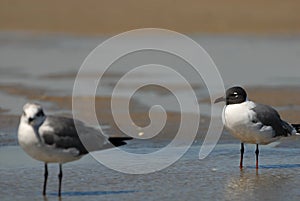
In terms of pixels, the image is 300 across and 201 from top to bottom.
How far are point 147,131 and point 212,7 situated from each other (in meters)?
15.2

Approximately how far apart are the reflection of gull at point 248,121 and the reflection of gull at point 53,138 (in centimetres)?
146

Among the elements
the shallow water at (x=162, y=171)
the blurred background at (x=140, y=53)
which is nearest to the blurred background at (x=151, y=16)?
the blurred background at (x=140, y=53)

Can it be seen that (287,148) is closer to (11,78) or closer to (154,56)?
(11,78)

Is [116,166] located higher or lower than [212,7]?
lower

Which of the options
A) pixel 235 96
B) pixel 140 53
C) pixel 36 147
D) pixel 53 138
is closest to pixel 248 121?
pixel 235 96

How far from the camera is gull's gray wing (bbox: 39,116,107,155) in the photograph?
757 centimetres

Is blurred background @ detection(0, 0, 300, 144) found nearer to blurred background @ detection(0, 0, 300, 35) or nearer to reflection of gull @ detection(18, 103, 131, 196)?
blurred background @ detection(0, 0, 300, 35)

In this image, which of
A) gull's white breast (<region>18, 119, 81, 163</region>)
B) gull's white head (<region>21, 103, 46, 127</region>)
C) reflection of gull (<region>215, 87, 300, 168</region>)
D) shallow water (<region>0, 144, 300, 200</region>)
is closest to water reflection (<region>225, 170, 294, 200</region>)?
shallow water (<region>0, 144, 300, 200</region>)

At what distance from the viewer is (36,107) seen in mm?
7488

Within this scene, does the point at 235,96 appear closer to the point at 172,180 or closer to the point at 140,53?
the point at 172,180

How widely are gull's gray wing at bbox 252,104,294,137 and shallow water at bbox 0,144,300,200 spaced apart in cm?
26

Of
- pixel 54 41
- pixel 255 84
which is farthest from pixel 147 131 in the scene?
pixel 54 41

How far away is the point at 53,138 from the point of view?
759 cm

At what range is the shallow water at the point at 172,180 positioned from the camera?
763 cm
